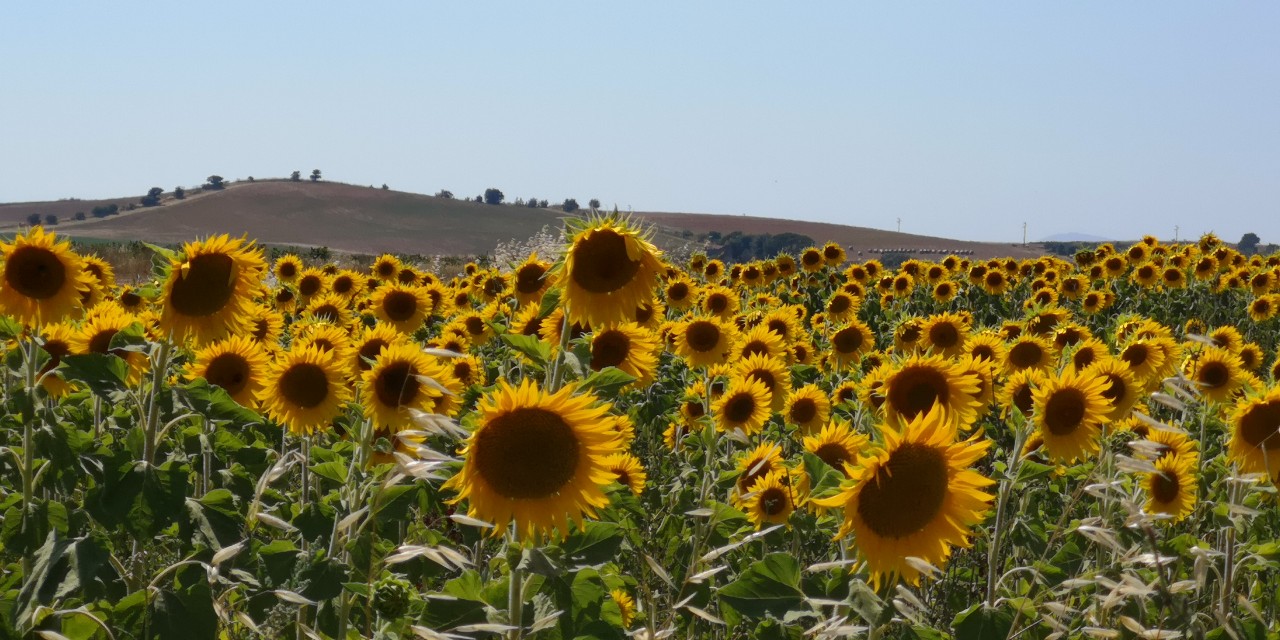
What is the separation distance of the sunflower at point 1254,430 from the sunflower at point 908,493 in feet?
7.46

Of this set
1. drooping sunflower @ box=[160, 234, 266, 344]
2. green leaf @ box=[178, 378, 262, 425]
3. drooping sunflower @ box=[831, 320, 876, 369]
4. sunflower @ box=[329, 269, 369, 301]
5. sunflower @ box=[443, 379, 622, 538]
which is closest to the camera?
sunflower @ box=[443, 379, 622, 538]

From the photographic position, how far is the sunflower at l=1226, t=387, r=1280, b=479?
4637 mm

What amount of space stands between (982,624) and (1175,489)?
10.3 ft

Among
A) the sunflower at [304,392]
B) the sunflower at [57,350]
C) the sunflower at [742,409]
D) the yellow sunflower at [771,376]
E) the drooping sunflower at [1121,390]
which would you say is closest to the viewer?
the sunflower at [304,392]

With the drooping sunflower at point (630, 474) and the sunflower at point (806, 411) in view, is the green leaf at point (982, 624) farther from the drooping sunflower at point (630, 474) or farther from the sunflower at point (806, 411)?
the sunflower at point (806, 411)

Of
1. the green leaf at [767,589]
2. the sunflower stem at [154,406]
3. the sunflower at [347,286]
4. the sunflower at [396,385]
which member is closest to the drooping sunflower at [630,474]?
the sunflower at [396,385]

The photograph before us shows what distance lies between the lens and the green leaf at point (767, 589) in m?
3.03

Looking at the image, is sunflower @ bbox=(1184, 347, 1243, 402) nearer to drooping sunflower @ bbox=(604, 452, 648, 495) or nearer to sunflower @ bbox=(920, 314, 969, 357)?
sunflower @ bbox=(920, 314, 969, 357)

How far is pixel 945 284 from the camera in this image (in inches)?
626

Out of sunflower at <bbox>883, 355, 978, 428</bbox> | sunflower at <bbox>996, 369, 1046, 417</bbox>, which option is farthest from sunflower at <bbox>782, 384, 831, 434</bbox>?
sunflower at <bbox>883, 355, 978, 428</bbox>

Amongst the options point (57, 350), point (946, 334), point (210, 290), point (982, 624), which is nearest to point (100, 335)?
point (57, 350)

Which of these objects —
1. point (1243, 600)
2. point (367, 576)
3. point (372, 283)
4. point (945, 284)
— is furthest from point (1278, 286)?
point (367, 576)

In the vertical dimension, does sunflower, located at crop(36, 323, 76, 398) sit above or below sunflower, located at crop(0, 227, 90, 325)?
below

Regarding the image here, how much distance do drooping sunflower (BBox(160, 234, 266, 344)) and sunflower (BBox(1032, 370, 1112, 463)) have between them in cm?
336
